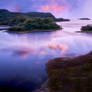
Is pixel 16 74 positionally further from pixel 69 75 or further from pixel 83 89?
pixel 83 89

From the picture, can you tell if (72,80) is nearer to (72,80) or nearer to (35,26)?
(72,80)

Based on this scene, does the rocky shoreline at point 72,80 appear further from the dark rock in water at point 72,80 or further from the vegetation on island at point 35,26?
the vegetation on island at point 35,26

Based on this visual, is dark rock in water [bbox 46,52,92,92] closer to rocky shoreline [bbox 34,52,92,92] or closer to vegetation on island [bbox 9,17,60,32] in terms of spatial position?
rocky shoreline [bbox 34,52,92,92]

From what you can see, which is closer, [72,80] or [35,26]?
[72,80]

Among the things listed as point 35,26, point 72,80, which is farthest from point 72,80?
point 35,26

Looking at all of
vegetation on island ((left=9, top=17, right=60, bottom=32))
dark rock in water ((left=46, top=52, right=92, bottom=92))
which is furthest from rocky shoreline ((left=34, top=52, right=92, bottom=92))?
vegetation on island ((left=9, top=17, right=60, bottom=32))

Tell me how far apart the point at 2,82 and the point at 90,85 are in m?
4.43

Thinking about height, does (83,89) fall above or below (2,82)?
above

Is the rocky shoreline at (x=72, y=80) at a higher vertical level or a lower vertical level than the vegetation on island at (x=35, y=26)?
lower

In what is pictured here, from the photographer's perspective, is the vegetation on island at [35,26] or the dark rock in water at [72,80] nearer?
the dark rock in water at [72,80]

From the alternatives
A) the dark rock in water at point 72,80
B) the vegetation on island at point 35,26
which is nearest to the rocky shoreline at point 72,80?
the dark rock in water at point 72,80

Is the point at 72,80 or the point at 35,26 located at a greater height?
the point at 35,26

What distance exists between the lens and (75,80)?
407cm

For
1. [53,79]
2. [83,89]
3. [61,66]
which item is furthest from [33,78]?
[83,89]
